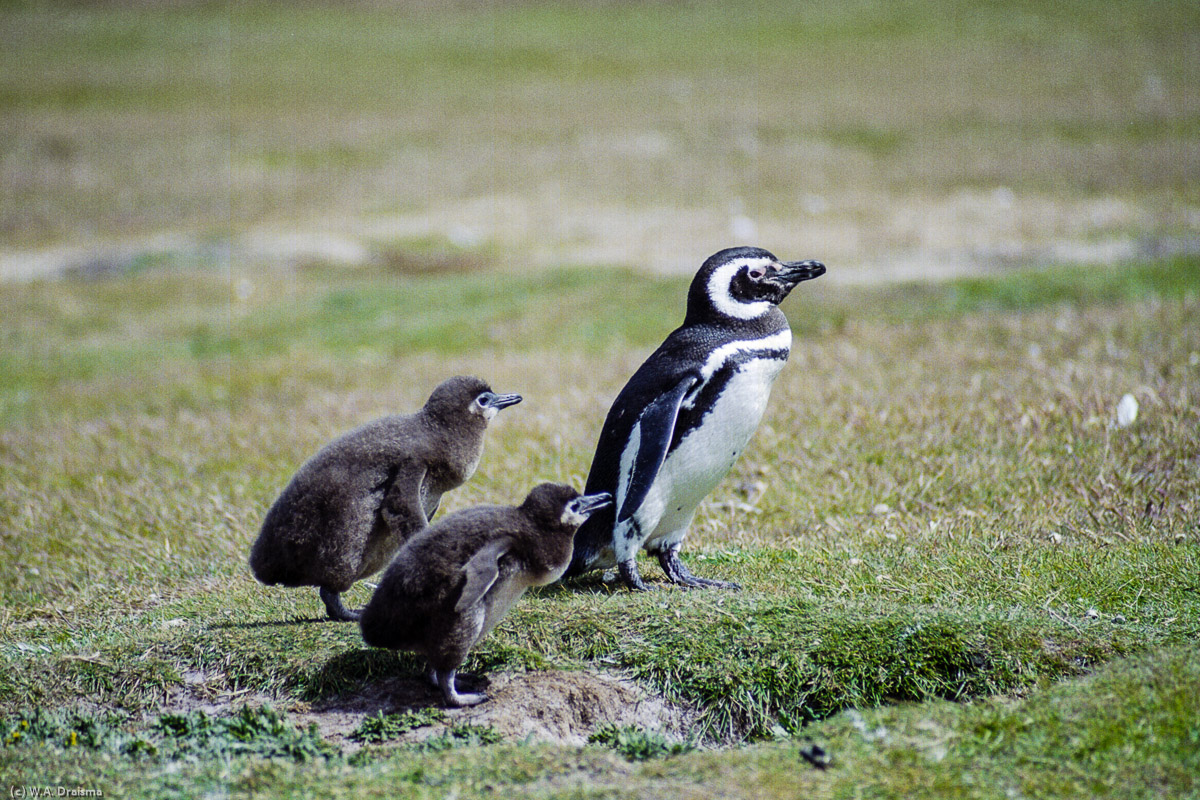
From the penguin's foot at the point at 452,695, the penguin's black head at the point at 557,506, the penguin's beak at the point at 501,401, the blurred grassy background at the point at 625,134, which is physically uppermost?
the blurred grassy background at the point at 625,134

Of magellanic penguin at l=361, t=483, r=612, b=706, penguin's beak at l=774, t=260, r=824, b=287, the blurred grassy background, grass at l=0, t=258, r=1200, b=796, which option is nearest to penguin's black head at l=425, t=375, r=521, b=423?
magellanic penguin at l=361, t=483, r=612, b=706

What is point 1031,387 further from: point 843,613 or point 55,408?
point 55,408

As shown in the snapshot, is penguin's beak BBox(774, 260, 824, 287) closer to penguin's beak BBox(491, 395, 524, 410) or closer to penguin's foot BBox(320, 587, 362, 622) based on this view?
penguin's beak BBox(491, 395, 524, 410)

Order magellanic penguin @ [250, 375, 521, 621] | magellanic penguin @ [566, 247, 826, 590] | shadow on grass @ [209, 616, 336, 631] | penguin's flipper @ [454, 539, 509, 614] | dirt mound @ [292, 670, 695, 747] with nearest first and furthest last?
penguin's flipper @ [454, 539, 509, 614] < dirt mound @ [292, 670, 695, 747] < magellanic penguin @ [250, 375, 521, 621] < shadow on grass @ [209, 616, 336, 631] < magellanic penguin @ [566, 247, 826, 590]

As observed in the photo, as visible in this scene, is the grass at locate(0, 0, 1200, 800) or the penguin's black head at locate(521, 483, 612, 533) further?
the penguin's black head at locate(521, 483, 612, 533)

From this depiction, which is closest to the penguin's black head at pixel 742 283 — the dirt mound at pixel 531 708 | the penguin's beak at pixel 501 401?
the penguin's beak at pixel 501 401

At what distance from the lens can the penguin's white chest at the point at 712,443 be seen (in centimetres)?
547

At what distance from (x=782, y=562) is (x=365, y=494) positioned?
2286 mm

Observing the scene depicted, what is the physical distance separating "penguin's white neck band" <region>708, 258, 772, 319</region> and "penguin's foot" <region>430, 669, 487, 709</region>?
228cm

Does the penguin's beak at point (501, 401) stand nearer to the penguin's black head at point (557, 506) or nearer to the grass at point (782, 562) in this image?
the penguin's black head at point (557, 506)

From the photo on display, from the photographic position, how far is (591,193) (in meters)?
25.8

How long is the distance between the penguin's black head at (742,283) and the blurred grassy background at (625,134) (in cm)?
1130

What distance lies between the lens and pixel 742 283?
18.6 ft

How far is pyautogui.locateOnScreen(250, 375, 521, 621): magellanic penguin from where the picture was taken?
514cm
